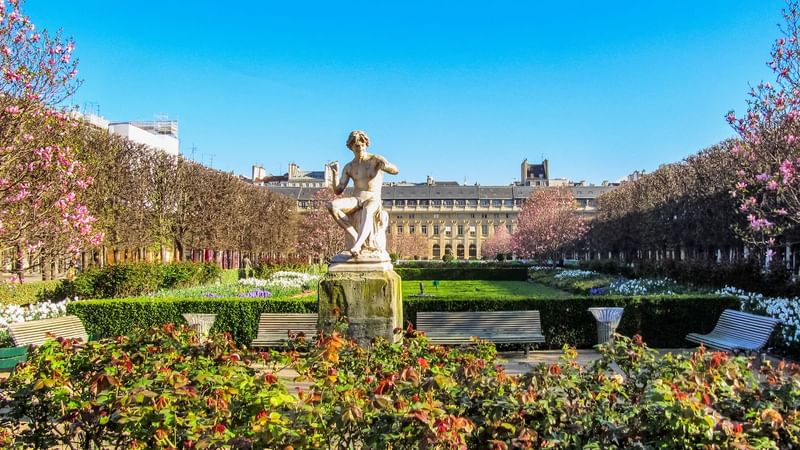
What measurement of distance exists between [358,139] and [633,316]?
6.94 metres

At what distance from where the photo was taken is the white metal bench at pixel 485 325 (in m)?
10.4

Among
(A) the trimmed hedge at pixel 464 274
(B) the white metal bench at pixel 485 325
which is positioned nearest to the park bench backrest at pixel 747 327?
(B) the white metal bench at pixel 485 325

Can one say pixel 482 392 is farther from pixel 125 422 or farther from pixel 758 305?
pixel 758 305

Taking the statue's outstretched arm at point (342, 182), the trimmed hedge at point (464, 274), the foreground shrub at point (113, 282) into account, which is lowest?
the trimmed hedge at point (464, 274)

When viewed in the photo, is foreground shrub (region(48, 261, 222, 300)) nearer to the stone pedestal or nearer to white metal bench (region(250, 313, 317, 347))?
white metal bench (region(250, 313, 317, 347))

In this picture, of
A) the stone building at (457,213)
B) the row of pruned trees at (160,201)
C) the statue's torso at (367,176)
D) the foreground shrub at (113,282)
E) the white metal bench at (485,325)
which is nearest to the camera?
the statue's torso at (367,176)

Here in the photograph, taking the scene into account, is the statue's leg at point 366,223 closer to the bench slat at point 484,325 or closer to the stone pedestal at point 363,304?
the stone pedestal at point 363,304

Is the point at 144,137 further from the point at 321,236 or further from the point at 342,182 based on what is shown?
the point at 342,182

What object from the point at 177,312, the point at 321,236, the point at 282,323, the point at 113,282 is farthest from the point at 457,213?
the point at 282,323

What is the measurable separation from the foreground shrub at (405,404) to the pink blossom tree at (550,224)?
3808 cm

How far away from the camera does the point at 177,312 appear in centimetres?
1182

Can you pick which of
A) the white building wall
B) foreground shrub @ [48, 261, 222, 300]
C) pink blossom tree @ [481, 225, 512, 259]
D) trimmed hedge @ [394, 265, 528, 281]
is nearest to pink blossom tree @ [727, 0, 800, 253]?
foreground shrub @ [48, 261, 222, 300]

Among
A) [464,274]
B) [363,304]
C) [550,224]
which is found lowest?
[464,274]

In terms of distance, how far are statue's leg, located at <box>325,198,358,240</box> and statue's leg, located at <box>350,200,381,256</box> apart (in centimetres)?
16
